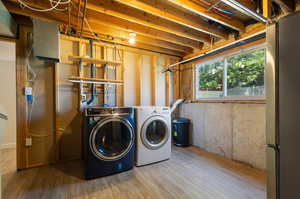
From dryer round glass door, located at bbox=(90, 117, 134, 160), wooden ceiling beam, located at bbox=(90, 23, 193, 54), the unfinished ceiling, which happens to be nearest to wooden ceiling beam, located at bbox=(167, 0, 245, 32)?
the unfinished ceiling

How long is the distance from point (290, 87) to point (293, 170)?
506 mm

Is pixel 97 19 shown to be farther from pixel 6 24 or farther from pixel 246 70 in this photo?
pixel 246 70

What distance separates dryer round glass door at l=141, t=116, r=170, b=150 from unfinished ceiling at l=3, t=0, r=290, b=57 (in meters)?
1.64

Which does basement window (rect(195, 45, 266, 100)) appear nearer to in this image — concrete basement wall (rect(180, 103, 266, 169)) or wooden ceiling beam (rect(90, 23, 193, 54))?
concrete basement wall (rect(180, 103, 266, 169))

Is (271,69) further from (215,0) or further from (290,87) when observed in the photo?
(215,0)

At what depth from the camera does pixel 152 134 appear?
2.54m

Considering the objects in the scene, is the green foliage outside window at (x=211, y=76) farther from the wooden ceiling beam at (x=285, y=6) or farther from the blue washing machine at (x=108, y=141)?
the blue washing machine at (x=108, y=141)

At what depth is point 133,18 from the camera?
82.3 inches

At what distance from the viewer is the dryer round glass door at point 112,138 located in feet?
6.30

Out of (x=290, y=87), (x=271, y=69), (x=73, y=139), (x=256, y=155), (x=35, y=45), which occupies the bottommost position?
(x=256, y=155)

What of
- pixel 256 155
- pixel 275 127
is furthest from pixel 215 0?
pixel 256 155

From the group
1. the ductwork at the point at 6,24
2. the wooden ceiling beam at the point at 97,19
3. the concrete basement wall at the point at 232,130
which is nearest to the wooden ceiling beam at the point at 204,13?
the wooden ceiling beam at the point at 97,19

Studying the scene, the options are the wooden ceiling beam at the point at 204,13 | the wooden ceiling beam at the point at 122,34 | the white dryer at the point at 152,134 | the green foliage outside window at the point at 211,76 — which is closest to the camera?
the wooden ceiling beam at the point at 204,13

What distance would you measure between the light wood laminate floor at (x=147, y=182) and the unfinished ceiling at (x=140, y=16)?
2.24 m
